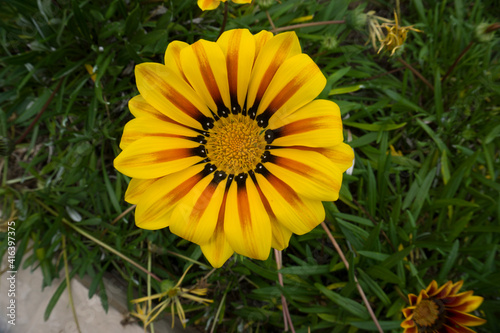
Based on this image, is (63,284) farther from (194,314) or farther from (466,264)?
(466,264)

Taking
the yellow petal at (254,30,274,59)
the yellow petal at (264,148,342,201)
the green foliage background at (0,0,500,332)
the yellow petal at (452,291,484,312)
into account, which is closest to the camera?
the yellow petal at (264,148,342,201)

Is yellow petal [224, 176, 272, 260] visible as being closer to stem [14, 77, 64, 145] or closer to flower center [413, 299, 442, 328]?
flower center [413, 299, 442, 328]

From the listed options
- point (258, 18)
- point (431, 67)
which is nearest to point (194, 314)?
point (258, 18)

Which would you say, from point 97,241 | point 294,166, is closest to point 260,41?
point 294,166

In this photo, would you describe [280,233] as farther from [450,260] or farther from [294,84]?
[450,260]

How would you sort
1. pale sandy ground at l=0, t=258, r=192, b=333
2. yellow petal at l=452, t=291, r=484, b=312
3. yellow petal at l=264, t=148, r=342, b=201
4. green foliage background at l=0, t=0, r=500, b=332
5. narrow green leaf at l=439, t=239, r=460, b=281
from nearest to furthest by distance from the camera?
yellow petal at l=264, t=148, r=342, b=201
yellow petal at l=452, t=291, r=484, b=312
narrow green leaf at l=439, t=239, r=460, b=281
green foliage background at l=0, t=0, r=500, b=332
pale sandy ground at l=0, t=258, r=192, b=333

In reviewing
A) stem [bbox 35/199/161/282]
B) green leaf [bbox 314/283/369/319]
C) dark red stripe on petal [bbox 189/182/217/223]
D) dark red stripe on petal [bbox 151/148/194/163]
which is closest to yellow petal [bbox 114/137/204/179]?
dark red stripe on petal [bbox 151/148/194/163]
